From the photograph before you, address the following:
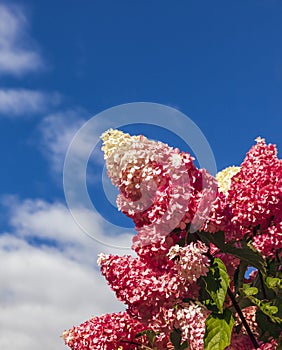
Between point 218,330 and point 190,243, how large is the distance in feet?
1.44

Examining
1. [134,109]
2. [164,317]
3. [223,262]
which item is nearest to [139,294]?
[164,317]

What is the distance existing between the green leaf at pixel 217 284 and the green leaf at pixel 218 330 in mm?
88

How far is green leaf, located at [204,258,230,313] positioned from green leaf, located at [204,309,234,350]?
9 cm

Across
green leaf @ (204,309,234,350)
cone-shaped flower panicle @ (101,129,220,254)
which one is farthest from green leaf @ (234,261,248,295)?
cone-shaped flower panicle @ (101,129,220,254)

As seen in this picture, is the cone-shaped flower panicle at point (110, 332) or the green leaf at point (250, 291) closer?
the green leaf at point (250, 291)

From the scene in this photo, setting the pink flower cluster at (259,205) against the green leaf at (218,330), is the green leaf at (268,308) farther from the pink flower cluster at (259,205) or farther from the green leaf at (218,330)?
the pink flower cluster at (259,205)

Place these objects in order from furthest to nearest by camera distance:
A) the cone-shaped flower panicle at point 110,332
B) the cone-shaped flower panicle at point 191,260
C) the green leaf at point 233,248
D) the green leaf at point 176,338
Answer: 1. the cone-shaped flower panicle at point 110,332
2. the green leaf at point 176,338
3. the green leaf at point 233,248
4. the cone-shaped flower panicle at point 191,260

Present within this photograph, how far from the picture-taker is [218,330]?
2998 mm

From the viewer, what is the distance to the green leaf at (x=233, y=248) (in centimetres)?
304

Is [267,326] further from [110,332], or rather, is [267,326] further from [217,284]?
[110,332]

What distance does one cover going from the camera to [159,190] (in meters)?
2.99

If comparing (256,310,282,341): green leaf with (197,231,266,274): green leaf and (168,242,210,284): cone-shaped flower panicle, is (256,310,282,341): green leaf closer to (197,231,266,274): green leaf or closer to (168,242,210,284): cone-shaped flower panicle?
(197,231,266,274): green leaf

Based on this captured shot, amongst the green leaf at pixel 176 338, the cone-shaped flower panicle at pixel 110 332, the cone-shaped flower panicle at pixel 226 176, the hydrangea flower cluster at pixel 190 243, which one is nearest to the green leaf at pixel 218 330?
the hydrangea flower cluster at pixel 190 243

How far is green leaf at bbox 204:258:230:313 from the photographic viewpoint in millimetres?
2951
